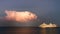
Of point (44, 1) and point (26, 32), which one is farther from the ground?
point (44, 1)

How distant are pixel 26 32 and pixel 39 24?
0.93ft

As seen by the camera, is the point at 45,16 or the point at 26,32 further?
the point at 26,32

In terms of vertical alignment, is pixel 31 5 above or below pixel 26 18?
above

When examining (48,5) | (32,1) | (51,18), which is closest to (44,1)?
(48,5)

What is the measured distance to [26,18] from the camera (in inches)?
68.0

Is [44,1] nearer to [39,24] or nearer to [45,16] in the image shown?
[45,16]

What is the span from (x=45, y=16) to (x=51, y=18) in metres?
0.11

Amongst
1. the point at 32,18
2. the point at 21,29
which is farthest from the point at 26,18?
the point at 21,29

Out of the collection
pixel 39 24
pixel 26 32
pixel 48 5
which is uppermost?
pixel 48 5

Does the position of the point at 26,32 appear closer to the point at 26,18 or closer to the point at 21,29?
the point at 21,29

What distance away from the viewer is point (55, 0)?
1.74 m

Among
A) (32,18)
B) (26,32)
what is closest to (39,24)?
(32,18)

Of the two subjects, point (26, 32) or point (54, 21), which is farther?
point (26, 32)

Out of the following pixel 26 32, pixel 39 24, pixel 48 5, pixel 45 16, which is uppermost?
pixel 48 5
